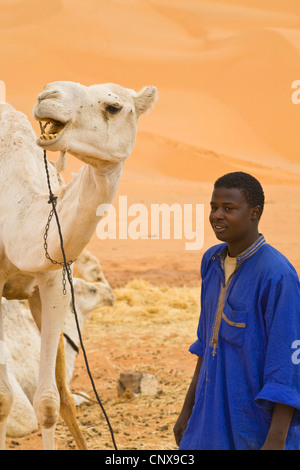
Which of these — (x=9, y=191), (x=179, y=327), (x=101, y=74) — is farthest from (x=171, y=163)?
(x=9, y=191)

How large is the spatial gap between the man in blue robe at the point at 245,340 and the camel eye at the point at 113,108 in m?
1.00

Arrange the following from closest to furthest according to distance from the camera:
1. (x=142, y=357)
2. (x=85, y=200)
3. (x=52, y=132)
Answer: (x=52, y=132) < (x=85, y=200) < (x=142, y=357)

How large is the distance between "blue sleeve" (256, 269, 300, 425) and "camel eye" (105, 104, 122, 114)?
4.81 ft

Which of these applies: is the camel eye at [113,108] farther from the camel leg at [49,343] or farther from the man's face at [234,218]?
the camel leg at [49,343]

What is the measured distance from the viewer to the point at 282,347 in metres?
2.59

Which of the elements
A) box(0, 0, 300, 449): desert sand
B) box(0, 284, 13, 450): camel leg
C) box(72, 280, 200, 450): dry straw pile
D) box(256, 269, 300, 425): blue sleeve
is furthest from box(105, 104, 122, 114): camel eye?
box(0, 0, 300, 449): desert sand

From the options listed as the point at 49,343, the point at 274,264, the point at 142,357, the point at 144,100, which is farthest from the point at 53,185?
the point at 142,357

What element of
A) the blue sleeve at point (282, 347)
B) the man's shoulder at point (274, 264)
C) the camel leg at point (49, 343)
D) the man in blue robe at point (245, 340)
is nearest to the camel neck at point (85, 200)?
the camel leg at point (49, 343)

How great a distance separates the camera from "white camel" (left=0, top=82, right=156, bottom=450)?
3.51m

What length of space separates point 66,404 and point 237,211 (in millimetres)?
3074

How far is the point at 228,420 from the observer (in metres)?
2.78

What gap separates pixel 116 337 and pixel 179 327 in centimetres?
102

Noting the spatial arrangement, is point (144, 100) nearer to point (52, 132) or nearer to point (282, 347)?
point (52, 132)

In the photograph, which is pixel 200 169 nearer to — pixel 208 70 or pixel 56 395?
pixel 208 70
